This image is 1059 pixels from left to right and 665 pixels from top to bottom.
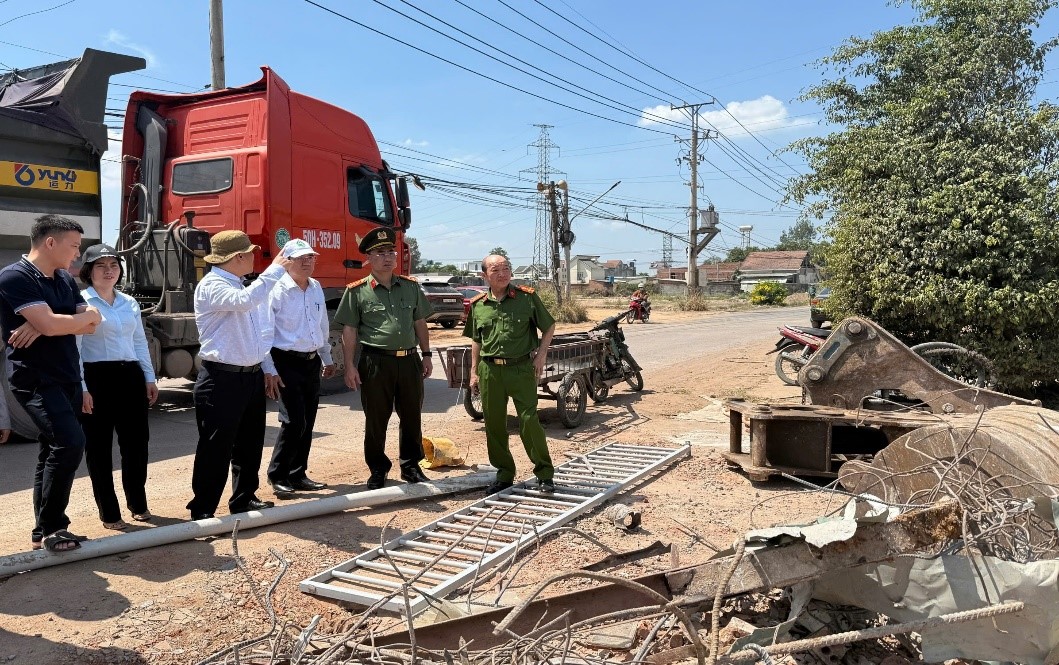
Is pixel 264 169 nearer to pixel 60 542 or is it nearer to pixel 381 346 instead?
pixel 381 346

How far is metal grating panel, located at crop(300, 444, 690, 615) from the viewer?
12.3 ft

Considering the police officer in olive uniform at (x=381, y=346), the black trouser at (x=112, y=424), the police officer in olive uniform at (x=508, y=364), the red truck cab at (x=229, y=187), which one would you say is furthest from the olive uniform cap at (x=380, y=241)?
the red truck cab at (x=229, y=187)

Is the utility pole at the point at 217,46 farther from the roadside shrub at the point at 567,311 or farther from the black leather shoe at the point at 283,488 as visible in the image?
the roadside shrub at the point at 567,311

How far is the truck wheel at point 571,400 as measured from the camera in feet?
26.2

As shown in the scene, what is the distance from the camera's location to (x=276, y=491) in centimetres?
559

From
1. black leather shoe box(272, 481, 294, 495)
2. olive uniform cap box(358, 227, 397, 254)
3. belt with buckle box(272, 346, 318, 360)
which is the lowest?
black leather shoe box(272, 481, 294, 495)

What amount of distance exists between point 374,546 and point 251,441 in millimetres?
1113

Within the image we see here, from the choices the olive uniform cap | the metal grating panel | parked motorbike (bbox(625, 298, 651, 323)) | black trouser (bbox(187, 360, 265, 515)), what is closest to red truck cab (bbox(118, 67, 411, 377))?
the olive uniform cap

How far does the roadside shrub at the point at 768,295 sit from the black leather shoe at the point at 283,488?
4303 cm

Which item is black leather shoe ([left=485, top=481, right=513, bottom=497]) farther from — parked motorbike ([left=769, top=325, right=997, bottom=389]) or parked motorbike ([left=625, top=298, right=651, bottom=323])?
parked motorbike ([left=625, top=298, right=651, bottom=323])

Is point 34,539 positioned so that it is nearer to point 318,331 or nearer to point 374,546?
point 374,546

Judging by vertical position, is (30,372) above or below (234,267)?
below

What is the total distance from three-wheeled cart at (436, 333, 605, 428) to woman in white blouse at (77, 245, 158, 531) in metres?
3.54

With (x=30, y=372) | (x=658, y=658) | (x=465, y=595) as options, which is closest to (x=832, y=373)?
(x=465, y=595)
